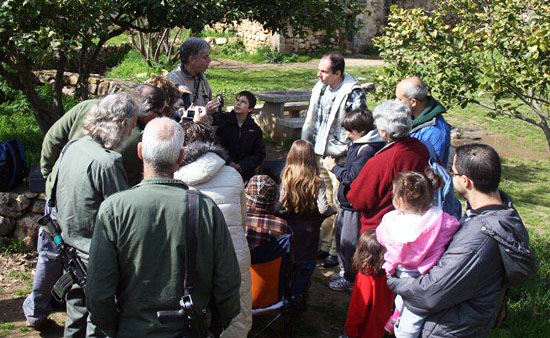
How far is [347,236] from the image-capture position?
17.1ft

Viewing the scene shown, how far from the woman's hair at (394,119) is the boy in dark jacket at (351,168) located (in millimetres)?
467

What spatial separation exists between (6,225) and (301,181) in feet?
9.05

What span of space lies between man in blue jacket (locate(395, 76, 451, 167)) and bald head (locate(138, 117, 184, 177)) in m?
2.56

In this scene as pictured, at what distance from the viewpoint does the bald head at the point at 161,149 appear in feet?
9.59

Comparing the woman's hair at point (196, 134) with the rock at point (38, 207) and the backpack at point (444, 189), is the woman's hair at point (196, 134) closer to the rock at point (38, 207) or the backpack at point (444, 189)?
the backpack at point (444, 189)

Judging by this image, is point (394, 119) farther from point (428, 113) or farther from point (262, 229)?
point (262, 229)

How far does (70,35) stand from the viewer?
658 centimetres

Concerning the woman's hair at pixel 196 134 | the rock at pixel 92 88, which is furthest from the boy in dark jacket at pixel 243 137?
the rock at pixel 92 88

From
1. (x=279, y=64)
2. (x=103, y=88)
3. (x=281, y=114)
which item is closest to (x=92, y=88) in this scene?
(x=103, y=88)

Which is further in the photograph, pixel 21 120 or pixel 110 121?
pixel 21 120

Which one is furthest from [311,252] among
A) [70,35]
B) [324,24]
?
[324,24]

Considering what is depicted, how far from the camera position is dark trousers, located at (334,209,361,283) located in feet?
16.9

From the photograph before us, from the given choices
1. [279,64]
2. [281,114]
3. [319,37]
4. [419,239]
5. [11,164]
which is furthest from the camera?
[319,37]

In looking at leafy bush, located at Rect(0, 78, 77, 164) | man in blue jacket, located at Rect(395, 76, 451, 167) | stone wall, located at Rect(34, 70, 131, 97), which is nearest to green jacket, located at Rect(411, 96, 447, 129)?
man in blue jacket, located at Rect(395, 76, 451, 167)
